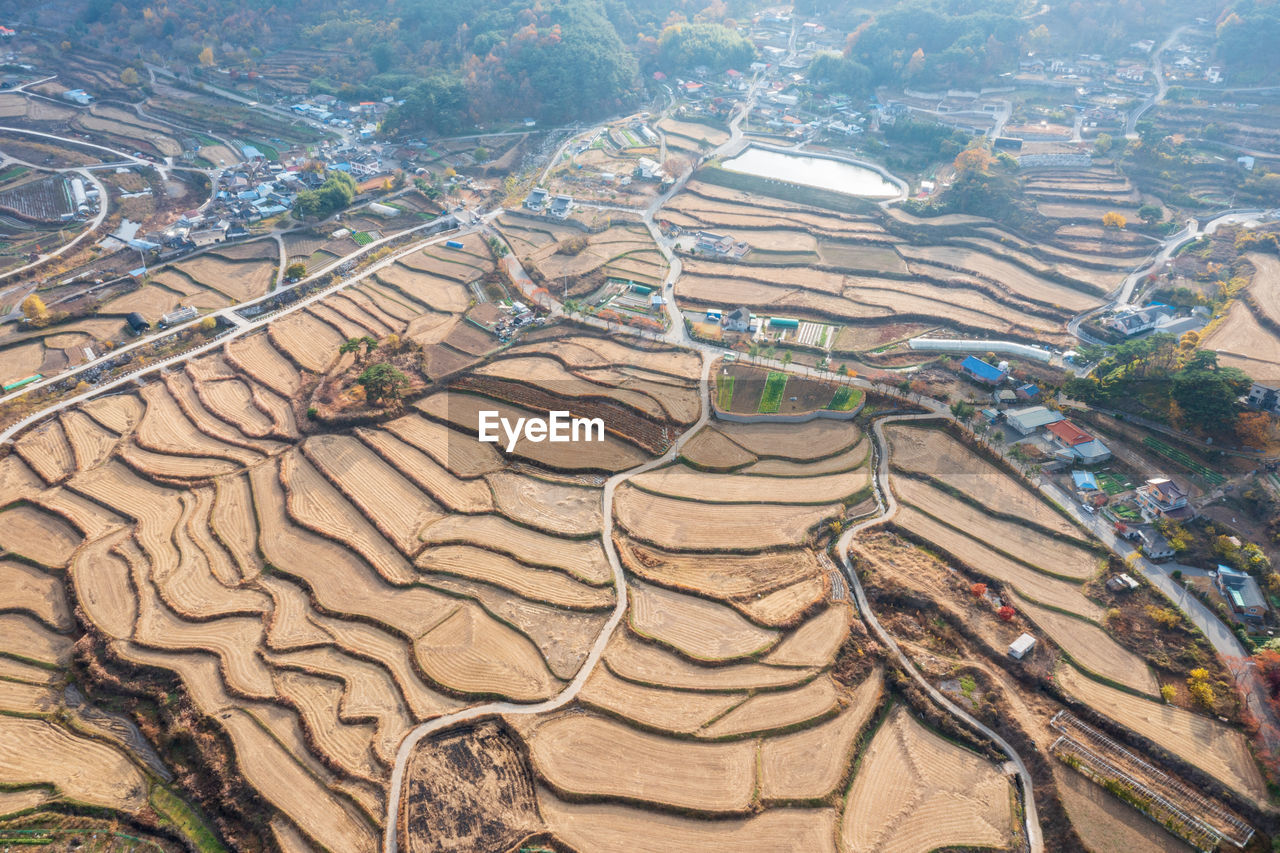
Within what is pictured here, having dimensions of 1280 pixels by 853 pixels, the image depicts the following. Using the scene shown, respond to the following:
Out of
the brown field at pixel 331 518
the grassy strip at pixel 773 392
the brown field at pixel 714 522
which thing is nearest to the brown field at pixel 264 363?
the brown field at pixel 331 518

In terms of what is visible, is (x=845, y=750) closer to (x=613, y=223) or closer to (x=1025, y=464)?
(x=1025, y=464)

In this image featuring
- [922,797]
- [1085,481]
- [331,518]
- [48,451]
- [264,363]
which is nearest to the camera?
[922,797]

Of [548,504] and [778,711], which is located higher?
[548,504]

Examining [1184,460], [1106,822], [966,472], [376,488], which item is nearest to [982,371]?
[966,472]

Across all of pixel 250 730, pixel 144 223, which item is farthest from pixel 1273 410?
pixel 144 223

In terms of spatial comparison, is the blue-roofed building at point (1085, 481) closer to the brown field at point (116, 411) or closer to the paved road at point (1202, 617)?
the paved road at point (1202, 617)

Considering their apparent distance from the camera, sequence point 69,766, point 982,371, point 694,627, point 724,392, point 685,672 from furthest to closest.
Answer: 1. point 982,371
2. point 724,392
3. point 694,627
4. point 685,672
5. point 69,766

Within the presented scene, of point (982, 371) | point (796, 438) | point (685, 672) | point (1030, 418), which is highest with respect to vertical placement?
point (982, 371)

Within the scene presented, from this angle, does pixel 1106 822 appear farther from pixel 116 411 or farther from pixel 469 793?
pixel 116 411
